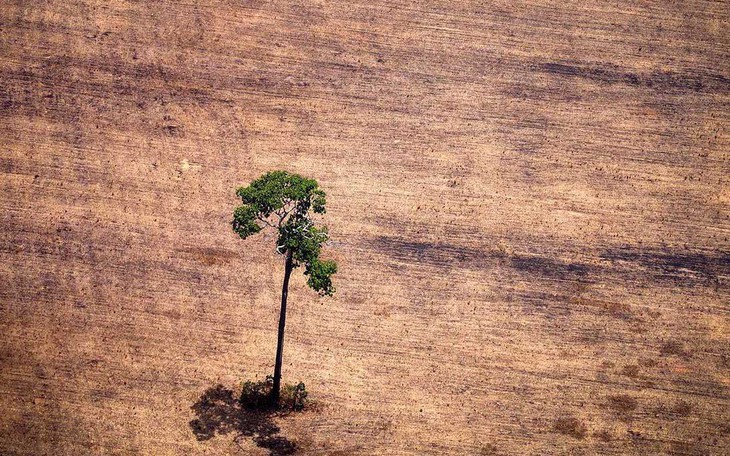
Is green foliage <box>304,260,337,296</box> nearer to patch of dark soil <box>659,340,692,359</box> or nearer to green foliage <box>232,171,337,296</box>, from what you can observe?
green foliage <box>232,171,337,296</box>

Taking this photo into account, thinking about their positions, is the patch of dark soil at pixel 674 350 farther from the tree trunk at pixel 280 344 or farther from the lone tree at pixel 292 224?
the tree trunk at pixel 280 344

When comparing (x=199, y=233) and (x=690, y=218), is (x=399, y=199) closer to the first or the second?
(x=199, y=233)

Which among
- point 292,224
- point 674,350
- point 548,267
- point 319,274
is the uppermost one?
point 292,224

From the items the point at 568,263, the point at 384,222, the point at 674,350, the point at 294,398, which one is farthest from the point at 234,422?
the point at 674,350

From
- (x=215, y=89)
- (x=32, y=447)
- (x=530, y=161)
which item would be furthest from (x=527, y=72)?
(x=32, y=447)

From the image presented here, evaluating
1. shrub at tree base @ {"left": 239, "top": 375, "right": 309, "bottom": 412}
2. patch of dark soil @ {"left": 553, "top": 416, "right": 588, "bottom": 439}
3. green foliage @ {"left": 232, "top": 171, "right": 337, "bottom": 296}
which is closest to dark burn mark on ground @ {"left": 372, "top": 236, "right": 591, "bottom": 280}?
patch of dark soil @ {"left": 553, "top": 416, "right": 588, "bottom": 439}

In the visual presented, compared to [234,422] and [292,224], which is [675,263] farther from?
[234,422]
